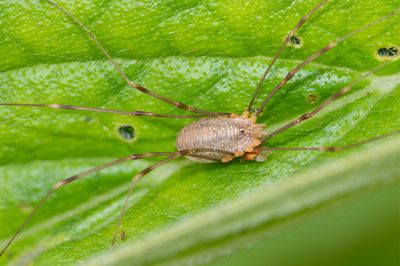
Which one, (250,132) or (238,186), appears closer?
(238,186)

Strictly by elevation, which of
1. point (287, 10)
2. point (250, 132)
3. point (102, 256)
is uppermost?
point (287, 10)

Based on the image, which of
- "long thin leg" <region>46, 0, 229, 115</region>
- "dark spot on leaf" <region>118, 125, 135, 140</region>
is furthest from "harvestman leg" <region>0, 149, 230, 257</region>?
"long thin leg" <region>46, 0, 229, 115</region>

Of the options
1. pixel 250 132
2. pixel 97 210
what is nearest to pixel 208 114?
pixel 250 132

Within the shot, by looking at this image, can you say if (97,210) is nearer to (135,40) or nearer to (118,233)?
(118,233)

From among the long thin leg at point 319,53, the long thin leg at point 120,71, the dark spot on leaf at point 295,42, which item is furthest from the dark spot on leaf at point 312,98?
A: the long thin leg at point 120,71

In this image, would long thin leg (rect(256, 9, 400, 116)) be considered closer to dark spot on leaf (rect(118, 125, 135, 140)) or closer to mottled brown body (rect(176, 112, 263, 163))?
mottled brown body (rect(176, 112, 263, 163))
